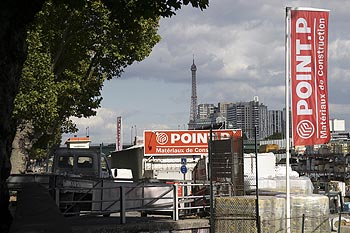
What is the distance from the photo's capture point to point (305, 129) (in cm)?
1706

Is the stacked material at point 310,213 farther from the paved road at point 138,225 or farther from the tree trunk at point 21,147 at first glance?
the tree trunk at point 21,147

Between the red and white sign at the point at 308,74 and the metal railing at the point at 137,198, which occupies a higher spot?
the red and white sign at the point at 308,74

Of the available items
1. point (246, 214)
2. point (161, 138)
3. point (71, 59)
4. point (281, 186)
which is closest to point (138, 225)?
point (246, 214)

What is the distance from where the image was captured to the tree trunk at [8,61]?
8.08 metres

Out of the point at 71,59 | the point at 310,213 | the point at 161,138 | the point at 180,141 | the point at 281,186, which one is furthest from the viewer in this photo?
the point at 180,141

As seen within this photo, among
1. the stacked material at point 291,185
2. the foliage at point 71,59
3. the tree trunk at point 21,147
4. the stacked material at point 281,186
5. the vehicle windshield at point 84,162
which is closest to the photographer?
the stacked material at point 281,186

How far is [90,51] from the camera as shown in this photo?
33938 millimetres

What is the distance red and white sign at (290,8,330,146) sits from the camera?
1698 cm

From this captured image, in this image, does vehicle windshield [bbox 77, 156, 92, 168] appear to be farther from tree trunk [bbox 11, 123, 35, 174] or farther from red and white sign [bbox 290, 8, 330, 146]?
red and white sign [bbox 290, 8, 330, 146]

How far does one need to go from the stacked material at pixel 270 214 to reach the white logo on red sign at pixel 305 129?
1632 millimetres

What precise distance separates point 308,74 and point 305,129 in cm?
143

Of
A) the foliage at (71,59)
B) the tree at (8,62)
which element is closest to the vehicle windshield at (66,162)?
the foliage at (71,59)

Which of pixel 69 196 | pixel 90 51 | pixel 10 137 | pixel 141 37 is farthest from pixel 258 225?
pixel 90 51

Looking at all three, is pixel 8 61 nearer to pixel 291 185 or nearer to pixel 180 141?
pixel 291 185
